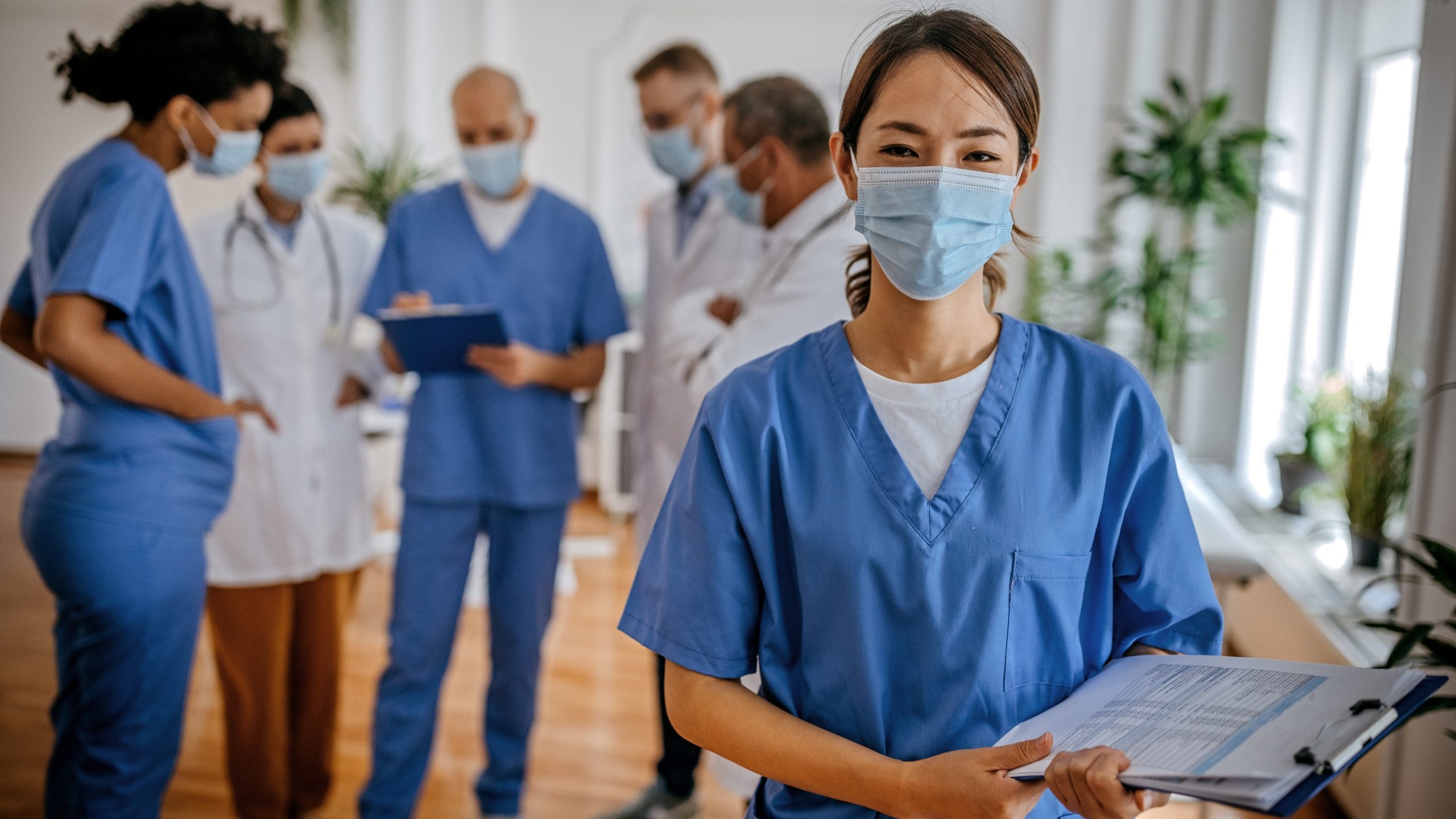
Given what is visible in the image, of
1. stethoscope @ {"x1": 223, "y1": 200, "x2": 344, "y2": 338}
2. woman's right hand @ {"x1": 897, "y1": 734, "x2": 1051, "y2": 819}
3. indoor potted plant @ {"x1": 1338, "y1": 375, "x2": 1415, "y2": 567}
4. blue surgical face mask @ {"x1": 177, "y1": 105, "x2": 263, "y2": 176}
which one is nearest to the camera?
woman's right hand @ {"x1": 897, "y1": 734, "x2": 1051, "y2": 819}

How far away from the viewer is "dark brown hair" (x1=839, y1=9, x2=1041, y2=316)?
0.96 meters

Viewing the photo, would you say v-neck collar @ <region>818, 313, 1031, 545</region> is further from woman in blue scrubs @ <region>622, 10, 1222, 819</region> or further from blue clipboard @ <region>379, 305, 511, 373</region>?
blue clipboard @ <region>379, 305, 511, 373</region>

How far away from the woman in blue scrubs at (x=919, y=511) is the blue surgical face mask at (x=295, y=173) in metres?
1.53

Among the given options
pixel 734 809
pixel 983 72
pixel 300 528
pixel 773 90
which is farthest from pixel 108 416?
pixel 734 809

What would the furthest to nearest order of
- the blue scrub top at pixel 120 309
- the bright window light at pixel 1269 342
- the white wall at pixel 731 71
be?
the white wall at pixel 731 71 < the bright window light at pixel 1269 342 < the blue scrub top at pixel 120 309

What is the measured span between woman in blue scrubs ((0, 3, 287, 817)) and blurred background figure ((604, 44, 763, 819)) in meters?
0.95

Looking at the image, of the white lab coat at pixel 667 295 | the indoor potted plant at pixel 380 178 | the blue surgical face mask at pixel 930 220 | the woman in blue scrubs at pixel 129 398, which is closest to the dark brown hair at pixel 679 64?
the white lab coat at pixel 667 295

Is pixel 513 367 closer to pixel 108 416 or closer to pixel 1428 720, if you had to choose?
→ pixel 108 416

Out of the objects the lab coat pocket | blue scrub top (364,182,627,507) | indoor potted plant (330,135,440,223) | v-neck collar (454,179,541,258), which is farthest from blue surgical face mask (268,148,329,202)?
indoor potted plant (330,135,440,223)

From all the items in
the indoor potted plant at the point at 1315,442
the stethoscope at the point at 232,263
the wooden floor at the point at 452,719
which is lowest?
the wooden floor at the point at 452,719

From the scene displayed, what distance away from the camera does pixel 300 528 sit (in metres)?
2.21

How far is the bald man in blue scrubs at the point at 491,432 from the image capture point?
2279 mm

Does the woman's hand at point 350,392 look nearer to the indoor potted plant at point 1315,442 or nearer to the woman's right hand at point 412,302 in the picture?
the woman's right hand at point 412,302

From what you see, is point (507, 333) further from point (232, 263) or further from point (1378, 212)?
point (1378, 212)
